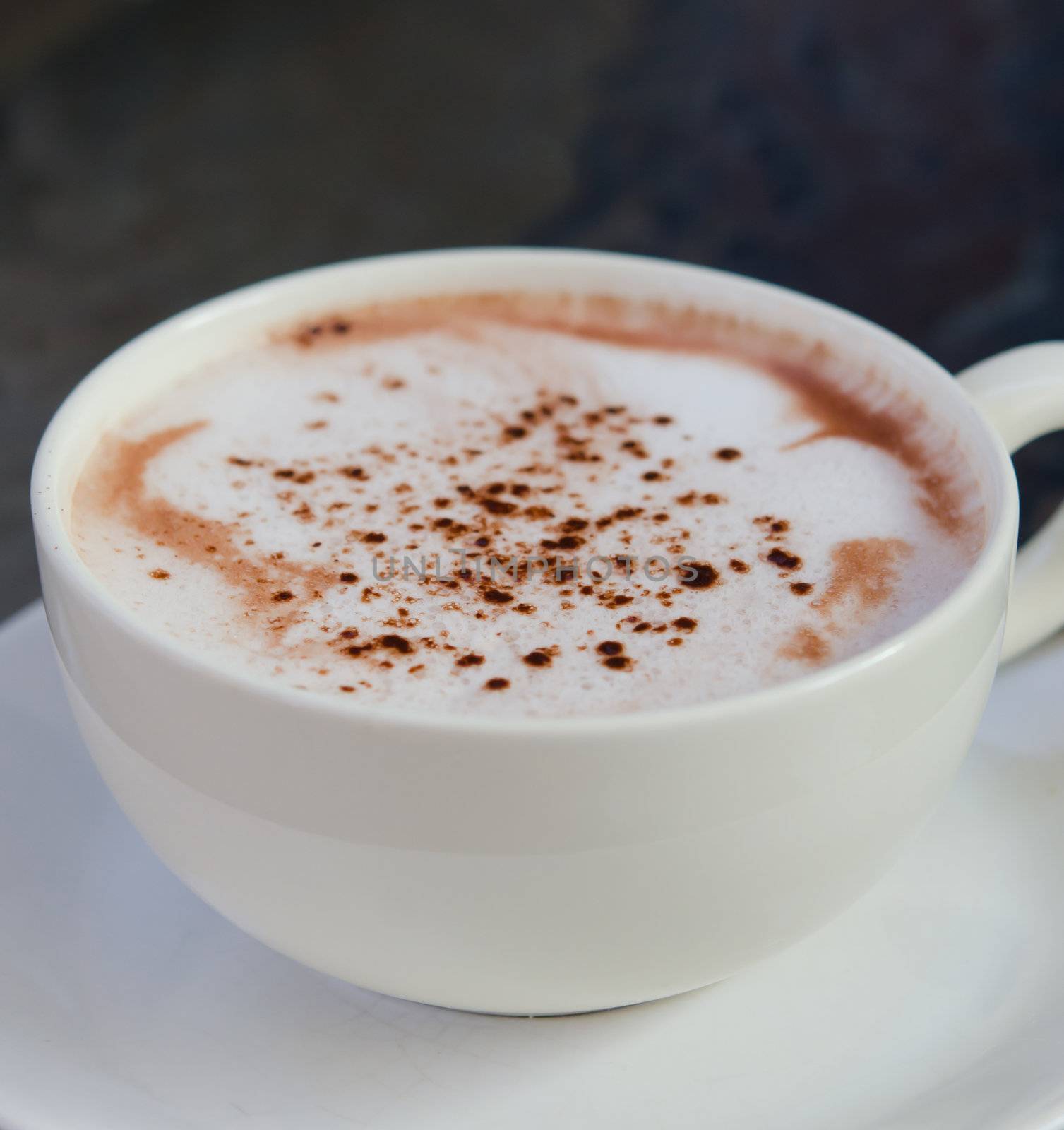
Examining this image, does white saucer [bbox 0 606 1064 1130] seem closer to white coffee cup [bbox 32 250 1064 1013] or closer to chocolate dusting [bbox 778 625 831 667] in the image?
white coffee cup [bbox 32 250 1064 1013]

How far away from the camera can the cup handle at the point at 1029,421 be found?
1136mm

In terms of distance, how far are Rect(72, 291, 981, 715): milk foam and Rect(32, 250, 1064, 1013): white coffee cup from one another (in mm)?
67

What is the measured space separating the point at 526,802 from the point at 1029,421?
553mm

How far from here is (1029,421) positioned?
3.76 ft

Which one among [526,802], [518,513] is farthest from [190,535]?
[526,802]

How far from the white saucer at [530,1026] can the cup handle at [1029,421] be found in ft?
0.50

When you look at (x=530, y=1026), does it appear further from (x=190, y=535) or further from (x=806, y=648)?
(x=190, y=535)

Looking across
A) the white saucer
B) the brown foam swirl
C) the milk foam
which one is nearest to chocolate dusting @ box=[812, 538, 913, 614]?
the milk foam

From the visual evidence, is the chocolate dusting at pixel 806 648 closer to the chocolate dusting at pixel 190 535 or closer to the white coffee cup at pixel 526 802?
the white coffee cup at pixel 526 802

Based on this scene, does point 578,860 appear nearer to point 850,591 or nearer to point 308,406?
point 850,591

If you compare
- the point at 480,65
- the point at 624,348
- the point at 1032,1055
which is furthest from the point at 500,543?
the point at 480,65

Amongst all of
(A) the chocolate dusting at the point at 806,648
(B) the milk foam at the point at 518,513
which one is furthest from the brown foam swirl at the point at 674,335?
(A) the chocolate dusting at the point at 806,648

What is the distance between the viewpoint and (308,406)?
1.26m

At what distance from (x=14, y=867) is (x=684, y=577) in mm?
521
